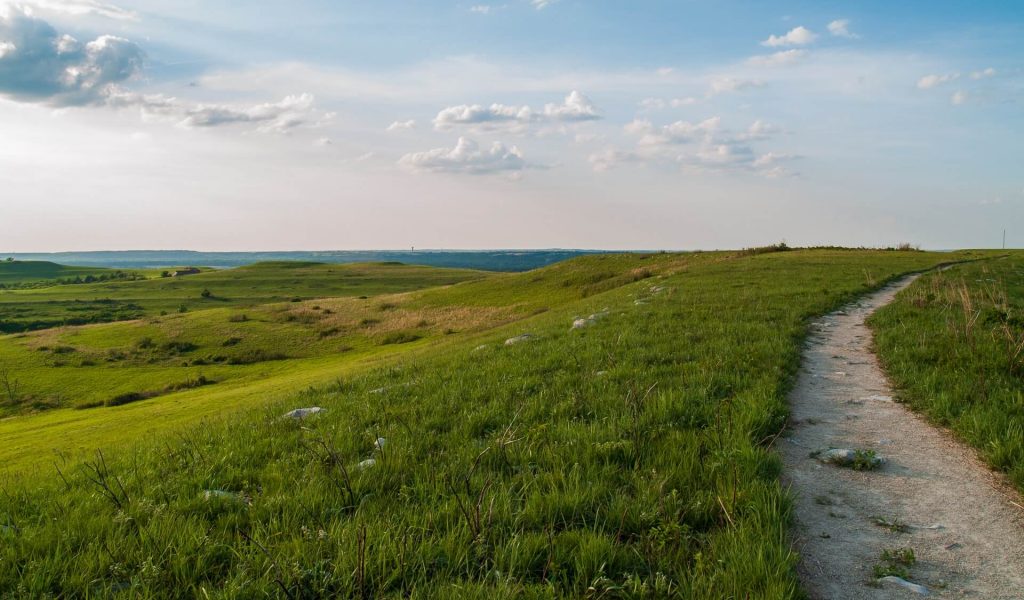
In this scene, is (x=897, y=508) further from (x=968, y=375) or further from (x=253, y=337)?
(x=253, y=337)

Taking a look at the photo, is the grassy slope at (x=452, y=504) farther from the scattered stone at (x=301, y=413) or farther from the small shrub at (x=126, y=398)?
the small shrub at (x=126, y=398)

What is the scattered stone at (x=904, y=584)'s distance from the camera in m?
4.46

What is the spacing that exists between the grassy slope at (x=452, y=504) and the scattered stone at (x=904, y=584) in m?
0.83

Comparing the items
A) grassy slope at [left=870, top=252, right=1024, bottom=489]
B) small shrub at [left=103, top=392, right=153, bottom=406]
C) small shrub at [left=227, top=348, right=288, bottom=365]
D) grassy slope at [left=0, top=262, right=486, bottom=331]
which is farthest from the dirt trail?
grassy slope at [left=0, top=262, right=486, bottom=331]

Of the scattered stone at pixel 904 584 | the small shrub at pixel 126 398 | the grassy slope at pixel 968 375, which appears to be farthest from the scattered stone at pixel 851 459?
the small shrub at pixel 126 398

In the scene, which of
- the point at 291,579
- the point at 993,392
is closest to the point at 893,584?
the point at 291,579

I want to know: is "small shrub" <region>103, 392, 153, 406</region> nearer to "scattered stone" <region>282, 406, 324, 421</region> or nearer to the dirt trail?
"scattered stone" <region>282, 406, 324, 421</region>

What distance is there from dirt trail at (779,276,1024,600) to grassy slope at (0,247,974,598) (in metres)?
0.46

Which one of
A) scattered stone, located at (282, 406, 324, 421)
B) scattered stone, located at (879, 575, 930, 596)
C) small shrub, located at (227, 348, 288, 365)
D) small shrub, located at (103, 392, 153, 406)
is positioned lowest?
small shrub, located at (103, 392, 153, 406)

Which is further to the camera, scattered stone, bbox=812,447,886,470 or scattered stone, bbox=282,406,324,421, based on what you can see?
scattered stone, bbox=282,406,324,421

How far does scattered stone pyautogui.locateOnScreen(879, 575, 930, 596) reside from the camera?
4.46 meters

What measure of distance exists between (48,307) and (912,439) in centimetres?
18205

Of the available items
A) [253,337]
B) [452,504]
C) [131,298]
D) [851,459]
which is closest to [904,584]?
[851,459]

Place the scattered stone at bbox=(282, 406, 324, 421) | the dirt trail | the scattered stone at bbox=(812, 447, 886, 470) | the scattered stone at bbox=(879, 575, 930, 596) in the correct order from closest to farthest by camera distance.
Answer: the scattered stone at bbox=(879, 575, 930, 596) < the dirt trail < the scattered stone at bbox=(812, 447, 886, 470) < the scattered stone at bbox=(282, 406, 324, 421)
